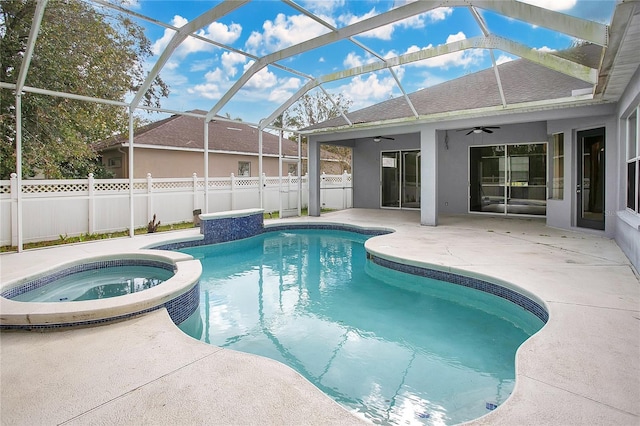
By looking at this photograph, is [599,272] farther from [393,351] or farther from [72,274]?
[72,274]

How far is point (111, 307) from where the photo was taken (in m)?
3.59

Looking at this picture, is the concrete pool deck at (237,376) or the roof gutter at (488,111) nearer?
the concrete pool deck at (237,376)

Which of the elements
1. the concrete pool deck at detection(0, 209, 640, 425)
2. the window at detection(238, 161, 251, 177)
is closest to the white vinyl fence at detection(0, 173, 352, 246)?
the window at detection(238, 161, 251, 177)

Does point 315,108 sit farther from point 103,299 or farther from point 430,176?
point 103,299

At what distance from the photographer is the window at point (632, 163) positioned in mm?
5883

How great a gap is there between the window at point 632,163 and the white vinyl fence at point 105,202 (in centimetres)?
922

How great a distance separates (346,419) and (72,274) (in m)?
5.91

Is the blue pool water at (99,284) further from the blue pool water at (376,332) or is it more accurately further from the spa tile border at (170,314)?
the spa tile border at (170,314)

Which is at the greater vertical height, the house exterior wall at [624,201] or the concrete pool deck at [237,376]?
the house exterior wall at [624,201]

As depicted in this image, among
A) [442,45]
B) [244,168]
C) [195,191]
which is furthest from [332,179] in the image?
[442,45]

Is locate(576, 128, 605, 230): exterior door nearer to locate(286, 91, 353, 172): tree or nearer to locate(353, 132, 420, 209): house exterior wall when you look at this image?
locate(353, 132, 420, 209): house exterior wall

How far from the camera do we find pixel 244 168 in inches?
691

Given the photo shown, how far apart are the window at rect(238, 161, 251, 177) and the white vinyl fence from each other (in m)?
4.00

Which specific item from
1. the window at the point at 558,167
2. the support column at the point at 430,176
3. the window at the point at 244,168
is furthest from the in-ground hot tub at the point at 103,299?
the window at the point at 244,168
